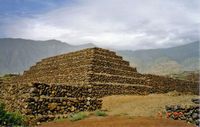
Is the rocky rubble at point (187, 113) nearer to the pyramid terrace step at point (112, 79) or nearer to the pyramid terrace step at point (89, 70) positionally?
the pyramid terrace step at point (112, 79)

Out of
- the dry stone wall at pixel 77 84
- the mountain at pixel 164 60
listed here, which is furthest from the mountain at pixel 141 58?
the dry stone wall at pixel 77 84

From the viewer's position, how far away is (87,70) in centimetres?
3350

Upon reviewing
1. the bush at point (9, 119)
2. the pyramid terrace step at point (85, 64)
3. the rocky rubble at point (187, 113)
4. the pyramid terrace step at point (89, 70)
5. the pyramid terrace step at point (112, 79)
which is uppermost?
the pyramid terrace step at point (85, 64)

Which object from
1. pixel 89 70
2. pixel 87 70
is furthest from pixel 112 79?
pixel 87 70

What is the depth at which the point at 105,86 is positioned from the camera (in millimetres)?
31641

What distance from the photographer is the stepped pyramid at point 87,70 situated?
3306 cm

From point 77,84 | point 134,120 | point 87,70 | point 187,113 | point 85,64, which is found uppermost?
point 85,64

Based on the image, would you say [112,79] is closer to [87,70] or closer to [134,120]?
[87,70]

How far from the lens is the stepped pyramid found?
33.1 meters

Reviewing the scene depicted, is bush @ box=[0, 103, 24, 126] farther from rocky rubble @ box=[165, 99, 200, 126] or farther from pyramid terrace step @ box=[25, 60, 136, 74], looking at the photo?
pyramid terrace step @ box=[25, 60, 136, 74]

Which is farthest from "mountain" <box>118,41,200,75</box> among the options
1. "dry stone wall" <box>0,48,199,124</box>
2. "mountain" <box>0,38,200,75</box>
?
"dry stone wall" <box>0,48,199,124</box>

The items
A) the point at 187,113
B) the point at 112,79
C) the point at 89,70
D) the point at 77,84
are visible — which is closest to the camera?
the point at 187,113

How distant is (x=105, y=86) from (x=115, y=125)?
1672 centimetres

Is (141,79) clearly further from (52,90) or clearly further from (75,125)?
(75,125)
